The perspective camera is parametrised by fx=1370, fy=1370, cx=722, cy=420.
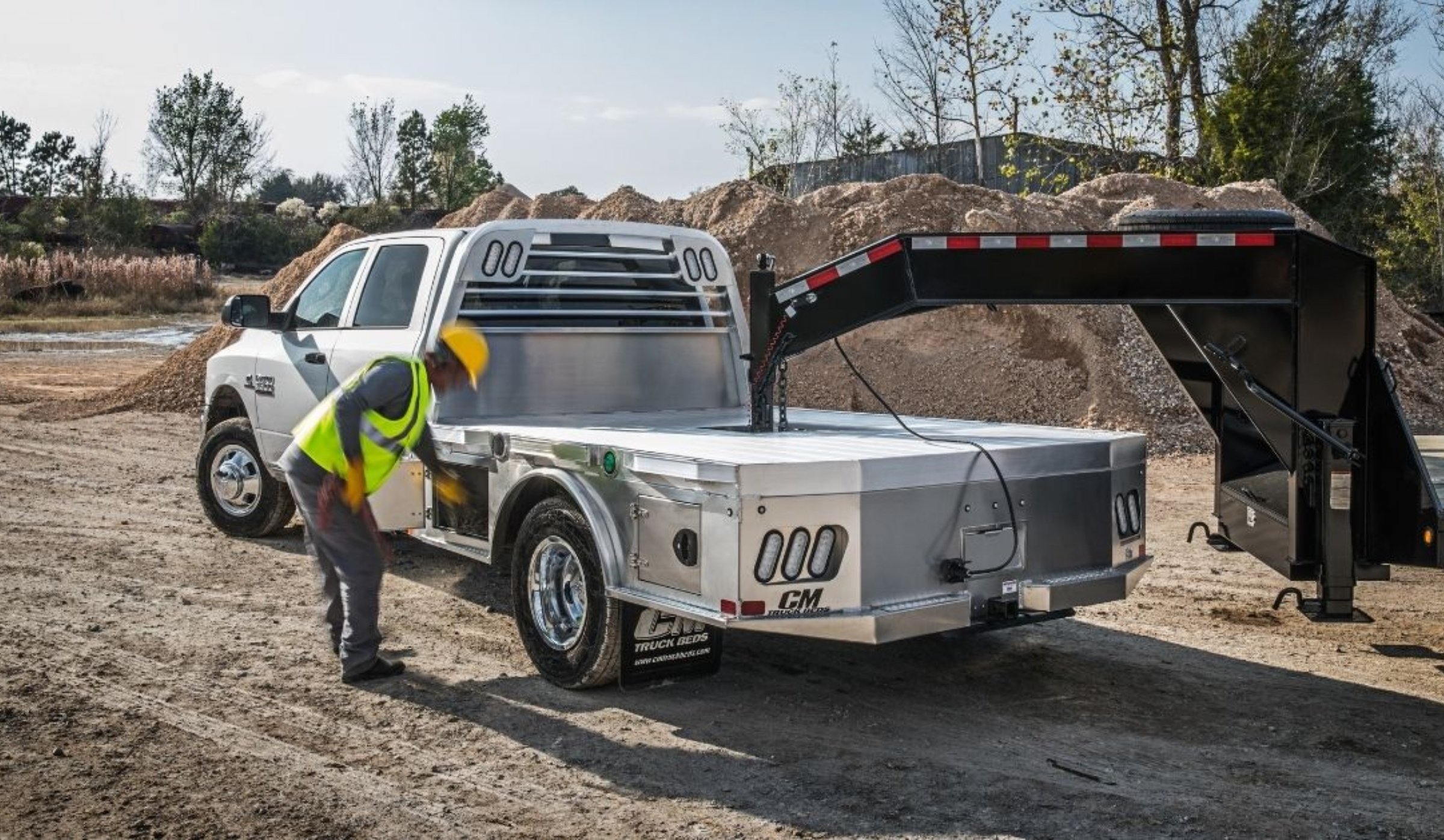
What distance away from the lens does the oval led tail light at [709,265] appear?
8.27 metres

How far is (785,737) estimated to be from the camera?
566 centimetres

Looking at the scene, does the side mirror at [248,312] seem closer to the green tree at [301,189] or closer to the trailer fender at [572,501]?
the trailer fender at [572,501]

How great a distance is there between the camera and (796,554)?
5.18m

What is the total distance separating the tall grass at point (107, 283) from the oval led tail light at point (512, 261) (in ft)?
98.8

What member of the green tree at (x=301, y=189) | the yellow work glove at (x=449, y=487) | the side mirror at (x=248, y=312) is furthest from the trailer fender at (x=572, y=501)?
the green tree at (x=301, y=189)

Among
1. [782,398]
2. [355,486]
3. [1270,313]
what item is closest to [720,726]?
[782,398]

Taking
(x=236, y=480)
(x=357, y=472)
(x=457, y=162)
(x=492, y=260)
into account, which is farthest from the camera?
(x=457, y=162)

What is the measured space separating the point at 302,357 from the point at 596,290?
83.2 inches

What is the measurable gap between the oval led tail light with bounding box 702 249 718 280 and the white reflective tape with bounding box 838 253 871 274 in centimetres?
196

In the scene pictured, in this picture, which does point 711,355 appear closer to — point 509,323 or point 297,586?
point 509,323

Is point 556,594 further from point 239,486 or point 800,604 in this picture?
point 239,486

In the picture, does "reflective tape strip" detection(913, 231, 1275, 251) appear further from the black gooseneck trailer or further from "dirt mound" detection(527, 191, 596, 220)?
"dirt mound" detection(527, 191, 596, 220)

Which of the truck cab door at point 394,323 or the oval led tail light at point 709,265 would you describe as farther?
the oval led tail light at point 709,265

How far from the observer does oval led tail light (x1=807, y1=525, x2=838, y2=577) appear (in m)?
5.21
